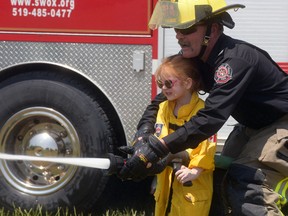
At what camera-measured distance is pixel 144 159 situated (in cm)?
268

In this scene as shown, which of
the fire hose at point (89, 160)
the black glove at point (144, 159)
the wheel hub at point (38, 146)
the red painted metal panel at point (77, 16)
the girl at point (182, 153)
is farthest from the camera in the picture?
the wheel hub at point (38, 146)

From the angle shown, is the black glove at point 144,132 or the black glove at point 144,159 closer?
the black glove at point 144,159

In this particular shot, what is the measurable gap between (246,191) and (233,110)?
406 mm

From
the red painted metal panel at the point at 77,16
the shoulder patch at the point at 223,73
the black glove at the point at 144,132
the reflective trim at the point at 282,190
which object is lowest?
the reflective trim at the point at 282,190

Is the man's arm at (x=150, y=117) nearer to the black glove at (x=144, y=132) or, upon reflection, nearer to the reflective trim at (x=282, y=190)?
the black glove at (x=144, y=132)

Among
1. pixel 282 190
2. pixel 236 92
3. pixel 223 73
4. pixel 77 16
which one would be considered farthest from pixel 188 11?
pixel 77 16

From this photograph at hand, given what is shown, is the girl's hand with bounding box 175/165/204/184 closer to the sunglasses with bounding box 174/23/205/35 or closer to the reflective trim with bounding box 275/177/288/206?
the reflective trim with bounding box 275/177/288/206

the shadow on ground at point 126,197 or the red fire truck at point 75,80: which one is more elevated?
the red fire truck at point 75,80

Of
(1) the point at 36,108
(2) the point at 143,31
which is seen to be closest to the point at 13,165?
(1) the point at 36,108

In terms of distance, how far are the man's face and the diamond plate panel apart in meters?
0.97

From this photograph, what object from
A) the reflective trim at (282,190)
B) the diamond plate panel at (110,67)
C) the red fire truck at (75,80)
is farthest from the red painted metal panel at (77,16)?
the reflective trim at (282,190)

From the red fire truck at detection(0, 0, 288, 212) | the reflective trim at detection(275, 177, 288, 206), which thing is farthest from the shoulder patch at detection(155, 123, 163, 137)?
the red fire truck at detection(0, 0, 288, 212)

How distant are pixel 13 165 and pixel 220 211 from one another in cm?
158

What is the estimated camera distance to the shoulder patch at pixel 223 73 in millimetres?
2699
